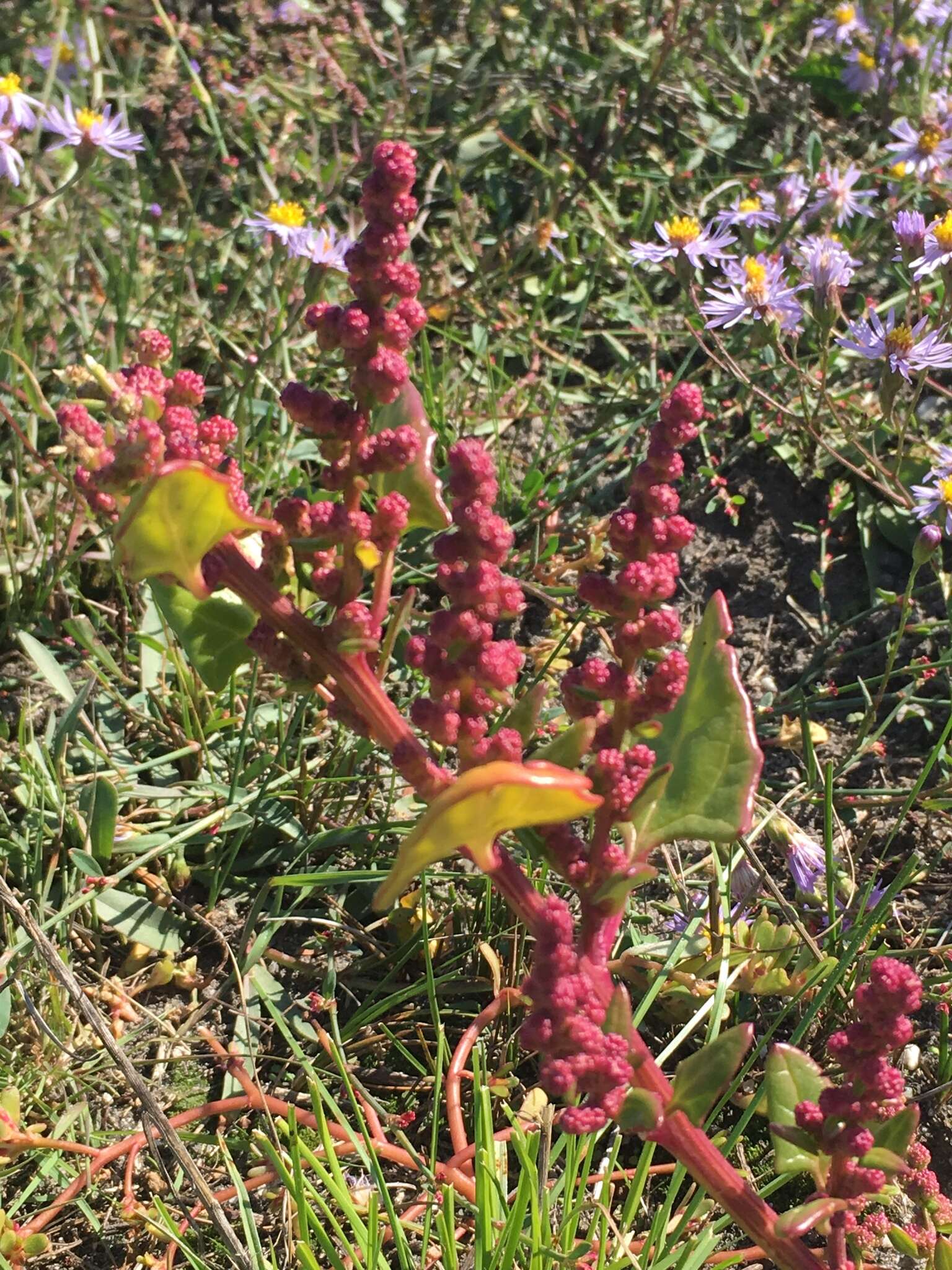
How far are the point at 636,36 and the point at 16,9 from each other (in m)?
1.62

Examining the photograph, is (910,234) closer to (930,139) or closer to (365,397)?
(930,139)

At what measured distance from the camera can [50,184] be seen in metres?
2.96

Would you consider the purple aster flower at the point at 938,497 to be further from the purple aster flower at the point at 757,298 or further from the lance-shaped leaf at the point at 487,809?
the lance-shaped leaf at the point at 487,809

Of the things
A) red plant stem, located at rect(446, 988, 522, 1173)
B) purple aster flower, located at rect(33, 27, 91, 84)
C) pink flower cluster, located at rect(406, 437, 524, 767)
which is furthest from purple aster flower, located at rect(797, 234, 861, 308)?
purple aster flower, located at rect(33, 27, 91, 84)

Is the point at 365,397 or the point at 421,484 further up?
the point at 365,397

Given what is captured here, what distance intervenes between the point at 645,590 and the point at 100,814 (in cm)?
94

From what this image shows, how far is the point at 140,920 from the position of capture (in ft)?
6.06

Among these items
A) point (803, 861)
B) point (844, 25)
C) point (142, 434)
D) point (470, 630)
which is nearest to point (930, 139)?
point (844, 25)

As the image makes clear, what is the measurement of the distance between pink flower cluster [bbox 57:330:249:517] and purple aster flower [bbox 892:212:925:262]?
1362 millimetres

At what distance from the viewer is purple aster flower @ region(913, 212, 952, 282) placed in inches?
85.2

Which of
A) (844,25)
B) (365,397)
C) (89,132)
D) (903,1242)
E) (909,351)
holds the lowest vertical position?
(903,1242)

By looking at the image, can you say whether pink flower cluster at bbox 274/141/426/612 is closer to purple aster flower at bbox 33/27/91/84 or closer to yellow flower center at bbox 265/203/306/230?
yellow flower center at bbox 265/203/306/230

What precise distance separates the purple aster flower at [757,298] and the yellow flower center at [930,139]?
0.73 metres

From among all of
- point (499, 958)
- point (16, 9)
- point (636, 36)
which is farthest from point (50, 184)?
point (499, 958)
